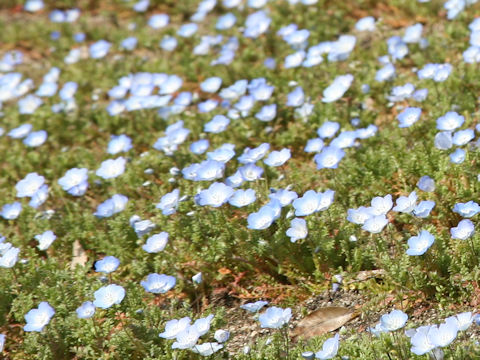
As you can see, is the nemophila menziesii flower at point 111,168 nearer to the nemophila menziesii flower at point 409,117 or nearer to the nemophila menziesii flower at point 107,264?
the nemophila menziesii flower at point 107,264

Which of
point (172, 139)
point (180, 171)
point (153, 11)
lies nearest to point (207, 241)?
point (180, 171)

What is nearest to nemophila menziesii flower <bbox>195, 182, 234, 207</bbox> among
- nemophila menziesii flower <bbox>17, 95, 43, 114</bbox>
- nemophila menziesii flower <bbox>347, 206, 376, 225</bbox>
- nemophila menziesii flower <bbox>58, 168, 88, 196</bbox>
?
nemophila menziesii flower <bbox>347, 206, 376, 225</bbox>

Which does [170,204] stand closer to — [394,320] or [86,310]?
[86,310]

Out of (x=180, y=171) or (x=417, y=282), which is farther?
(x=180, y=171)

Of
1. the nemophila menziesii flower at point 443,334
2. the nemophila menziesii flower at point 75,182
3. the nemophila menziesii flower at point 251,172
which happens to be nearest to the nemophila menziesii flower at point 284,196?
the nemophila menziesii flower at point 251,172

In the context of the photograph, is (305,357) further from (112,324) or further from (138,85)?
(138,85)

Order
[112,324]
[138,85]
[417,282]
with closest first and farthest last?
[417,282] → [112,324] → [138,85]
